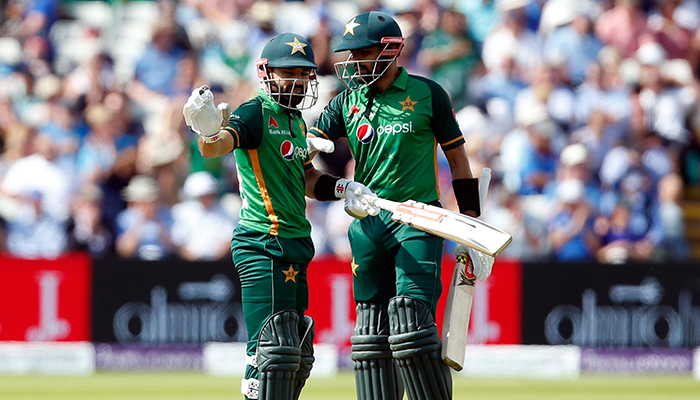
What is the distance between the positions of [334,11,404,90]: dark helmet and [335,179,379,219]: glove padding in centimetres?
48

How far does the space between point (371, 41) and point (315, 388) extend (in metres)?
3.92

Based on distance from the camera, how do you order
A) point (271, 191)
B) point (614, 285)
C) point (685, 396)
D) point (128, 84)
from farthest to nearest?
point (128, 84), point (614, 285), point (685, 396), point (271, 191)

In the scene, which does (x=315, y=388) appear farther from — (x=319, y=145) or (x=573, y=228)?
(x=319, y=145)

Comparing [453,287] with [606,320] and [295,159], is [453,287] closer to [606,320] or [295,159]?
[295,159]

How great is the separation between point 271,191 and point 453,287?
38.3 inches

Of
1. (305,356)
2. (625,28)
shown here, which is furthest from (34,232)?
(625,28)

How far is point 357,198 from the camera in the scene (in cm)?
495

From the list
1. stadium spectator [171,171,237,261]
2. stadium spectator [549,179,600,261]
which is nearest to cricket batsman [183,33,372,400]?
stadium spectator [171,171,237,261]

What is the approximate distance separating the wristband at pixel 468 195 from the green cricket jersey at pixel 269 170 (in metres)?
0.76

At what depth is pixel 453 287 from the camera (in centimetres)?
504

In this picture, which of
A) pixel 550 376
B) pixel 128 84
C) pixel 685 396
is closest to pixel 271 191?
pixel 685 396

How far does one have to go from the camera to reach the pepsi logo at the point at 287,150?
4.80 meters

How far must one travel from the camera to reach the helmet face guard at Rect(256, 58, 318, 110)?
484 centimetres

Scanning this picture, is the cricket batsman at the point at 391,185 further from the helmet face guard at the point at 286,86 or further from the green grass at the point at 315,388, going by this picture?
the green grass at the point at 315,388
